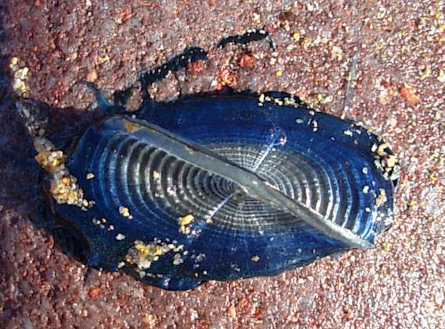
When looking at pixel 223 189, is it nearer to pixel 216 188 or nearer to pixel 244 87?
pixel 216 188

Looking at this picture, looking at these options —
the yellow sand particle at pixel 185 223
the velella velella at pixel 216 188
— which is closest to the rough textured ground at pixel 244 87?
the velella velella at pixel 216 188

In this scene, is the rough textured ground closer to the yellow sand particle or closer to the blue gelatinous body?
the blue gelatinous body

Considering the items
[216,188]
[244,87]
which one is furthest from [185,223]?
[244,87]

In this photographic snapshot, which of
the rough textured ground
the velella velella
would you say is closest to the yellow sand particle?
the velella velella

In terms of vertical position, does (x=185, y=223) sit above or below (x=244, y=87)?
below

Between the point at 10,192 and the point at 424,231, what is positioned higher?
the point at 10,192

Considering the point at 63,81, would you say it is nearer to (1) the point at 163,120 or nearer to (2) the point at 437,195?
(1) the point at 163,120

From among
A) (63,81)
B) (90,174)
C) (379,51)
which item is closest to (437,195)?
(379,51)

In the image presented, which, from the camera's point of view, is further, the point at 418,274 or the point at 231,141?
the point at 418,274
